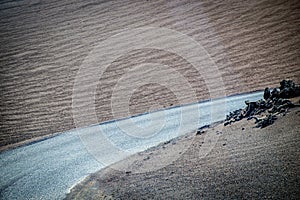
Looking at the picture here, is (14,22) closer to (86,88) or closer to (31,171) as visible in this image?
(86,88)

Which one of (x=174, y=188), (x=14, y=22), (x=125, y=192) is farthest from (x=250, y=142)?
(x=14, y=22)

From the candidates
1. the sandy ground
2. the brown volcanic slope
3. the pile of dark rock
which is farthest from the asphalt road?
the pile of dark rock

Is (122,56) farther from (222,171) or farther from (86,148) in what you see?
(222,171)

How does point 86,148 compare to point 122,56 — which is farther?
point 122,56

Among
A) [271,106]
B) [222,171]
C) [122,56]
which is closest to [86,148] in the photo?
[222,171]

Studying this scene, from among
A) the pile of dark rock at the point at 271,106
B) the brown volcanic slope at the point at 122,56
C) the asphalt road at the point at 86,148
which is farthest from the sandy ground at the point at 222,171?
the brown volcanic slope at the point at 122,56

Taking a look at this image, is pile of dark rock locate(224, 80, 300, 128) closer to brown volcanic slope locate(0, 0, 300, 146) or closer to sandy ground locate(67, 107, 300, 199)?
sandy ground locate(67, 107, 300, 199)
